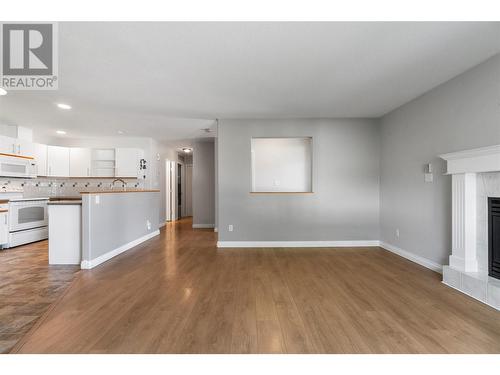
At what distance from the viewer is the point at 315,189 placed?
4.68m

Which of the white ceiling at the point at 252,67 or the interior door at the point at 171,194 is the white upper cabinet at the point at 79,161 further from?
the interior door at the point at 171,194

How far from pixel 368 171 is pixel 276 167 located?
188 cm

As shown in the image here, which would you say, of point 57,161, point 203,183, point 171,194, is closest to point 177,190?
point 171,194

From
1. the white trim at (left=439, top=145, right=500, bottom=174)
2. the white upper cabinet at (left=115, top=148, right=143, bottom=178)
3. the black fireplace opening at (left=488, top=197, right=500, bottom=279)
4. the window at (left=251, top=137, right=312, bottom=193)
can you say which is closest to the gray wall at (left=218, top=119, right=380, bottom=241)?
the window at (left=251, top=137, right=312, bottom=193)

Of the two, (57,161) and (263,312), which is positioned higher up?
(57,161)

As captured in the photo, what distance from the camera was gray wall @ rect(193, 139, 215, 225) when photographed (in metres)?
7.19

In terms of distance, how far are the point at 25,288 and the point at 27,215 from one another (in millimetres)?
2935

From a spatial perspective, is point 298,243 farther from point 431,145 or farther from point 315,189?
point 431,145

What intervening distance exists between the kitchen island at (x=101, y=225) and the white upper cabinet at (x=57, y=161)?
2510 millimetres

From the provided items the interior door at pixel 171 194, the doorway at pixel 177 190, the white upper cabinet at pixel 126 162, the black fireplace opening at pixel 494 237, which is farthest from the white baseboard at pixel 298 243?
the interior door at pixel 171 194

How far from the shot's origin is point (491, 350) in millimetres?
1626

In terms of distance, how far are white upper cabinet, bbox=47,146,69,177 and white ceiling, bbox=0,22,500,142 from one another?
1.36m
